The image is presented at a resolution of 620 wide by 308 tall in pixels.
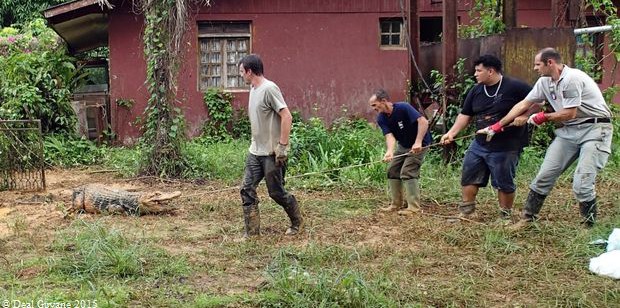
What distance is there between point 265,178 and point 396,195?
193cm

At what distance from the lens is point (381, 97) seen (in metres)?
6.75

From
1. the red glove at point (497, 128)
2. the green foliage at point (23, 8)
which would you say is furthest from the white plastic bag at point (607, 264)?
the green foliage at point (23, 8)

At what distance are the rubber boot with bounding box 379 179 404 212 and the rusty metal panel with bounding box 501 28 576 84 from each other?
105 inches

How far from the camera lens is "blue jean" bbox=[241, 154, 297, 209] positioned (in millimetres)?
5930

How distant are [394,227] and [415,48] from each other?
4.71 metres

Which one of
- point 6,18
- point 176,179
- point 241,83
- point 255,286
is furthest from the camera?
point 6,18

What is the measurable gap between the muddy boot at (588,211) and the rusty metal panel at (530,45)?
3103mm

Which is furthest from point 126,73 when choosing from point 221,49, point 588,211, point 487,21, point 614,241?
point 614,241

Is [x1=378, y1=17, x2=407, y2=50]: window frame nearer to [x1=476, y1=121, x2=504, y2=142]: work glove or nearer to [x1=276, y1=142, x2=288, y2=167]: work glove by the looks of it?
[x1=476, y1=121, x2=504, y2=142]: work glove

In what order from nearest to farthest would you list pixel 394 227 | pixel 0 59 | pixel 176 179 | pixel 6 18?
pixel 394 227 < pixel 176 179 < pixel 0 59 < pixel 6 18

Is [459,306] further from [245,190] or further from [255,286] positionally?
[245,190]

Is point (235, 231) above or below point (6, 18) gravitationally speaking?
below

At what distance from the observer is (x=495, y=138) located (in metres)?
6.21

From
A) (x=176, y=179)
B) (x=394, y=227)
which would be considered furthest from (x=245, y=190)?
(x=176, y=179)
